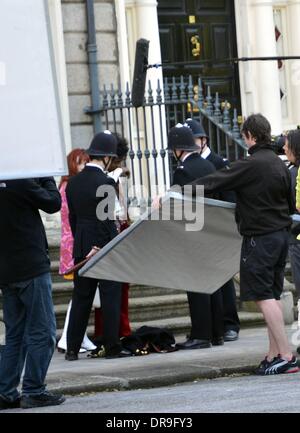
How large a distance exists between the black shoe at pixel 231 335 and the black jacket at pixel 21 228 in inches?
156

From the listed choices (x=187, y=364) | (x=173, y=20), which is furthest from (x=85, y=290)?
(x=173, y=20)

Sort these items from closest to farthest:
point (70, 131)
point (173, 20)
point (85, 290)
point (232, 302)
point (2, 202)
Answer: point (2, 202) → point (85, 290) → point (232, 302) → point (70, 131) → point (173, 20)

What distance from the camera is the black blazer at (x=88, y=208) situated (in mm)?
12016

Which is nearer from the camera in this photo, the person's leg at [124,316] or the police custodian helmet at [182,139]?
the police custodian helmet at [182,139]

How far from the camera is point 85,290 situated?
39.5 ft

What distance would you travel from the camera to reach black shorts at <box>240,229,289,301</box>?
417 inches

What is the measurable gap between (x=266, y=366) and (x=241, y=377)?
0.72ft

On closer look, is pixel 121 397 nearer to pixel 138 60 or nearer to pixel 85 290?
pixel 85 290

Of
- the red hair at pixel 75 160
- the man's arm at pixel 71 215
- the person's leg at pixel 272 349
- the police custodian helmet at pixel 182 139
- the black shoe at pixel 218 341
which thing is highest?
the police custodian helmet at pixel 182 139

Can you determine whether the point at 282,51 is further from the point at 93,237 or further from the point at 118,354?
the point at 118,354

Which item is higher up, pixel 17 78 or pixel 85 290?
pixel 17 78

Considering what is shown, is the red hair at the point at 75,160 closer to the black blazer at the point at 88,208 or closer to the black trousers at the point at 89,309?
the black blazer at the point at 88,208

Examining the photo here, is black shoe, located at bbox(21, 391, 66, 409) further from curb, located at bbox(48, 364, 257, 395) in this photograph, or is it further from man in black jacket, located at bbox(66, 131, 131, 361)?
man in black jacket, located at bbox(66, 131, 131, 361)

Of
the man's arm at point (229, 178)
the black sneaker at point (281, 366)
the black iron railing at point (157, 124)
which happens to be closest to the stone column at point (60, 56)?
the black iron railing at point (157, 124)
